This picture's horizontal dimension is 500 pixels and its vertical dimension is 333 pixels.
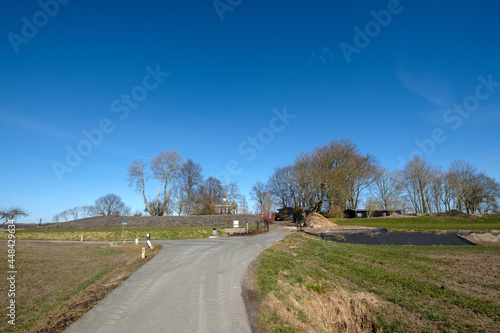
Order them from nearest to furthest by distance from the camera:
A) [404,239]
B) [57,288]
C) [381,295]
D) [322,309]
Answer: [322,309], [381,295], [57,288], [404,239]

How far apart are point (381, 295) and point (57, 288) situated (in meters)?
11.0

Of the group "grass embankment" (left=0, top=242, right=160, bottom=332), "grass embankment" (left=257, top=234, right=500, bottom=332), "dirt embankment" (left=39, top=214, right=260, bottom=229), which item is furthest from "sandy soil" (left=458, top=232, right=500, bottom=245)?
"dirt embankment" (left=39, top=214, right=260, bottom=229)

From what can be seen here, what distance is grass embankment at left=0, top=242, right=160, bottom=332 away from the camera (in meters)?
5.70

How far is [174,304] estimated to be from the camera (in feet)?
20.4

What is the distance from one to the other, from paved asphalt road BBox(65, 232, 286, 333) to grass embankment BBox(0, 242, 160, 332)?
0.55m

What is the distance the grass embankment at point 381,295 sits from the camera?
5285mm

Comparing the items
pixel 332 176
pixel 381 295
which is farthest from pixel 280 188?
pixel 381 295

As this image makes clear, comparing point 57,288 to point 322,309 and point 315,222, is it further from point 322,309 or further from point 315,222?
point 315,222

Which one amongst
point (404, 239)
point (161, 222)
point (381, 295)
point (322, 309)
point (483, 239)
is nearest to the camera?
point (322, 309)

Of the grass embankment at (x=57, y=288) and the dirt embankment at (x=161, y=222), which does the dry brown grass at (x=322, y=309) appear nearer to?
the grass embankment at (x=57, y=288)

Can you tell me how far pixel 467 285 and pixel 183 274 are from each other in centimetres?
976

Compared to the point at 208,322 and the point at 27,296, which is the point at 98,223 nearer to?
the point at 27,296

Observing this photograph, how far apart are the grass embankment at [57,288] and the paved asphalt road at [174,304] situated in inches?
21.5

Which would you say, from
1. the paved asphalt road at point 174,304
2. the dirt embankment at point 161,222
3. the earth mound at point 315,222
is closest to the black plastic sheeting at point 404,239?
the paved asphalt road at point 174,304
